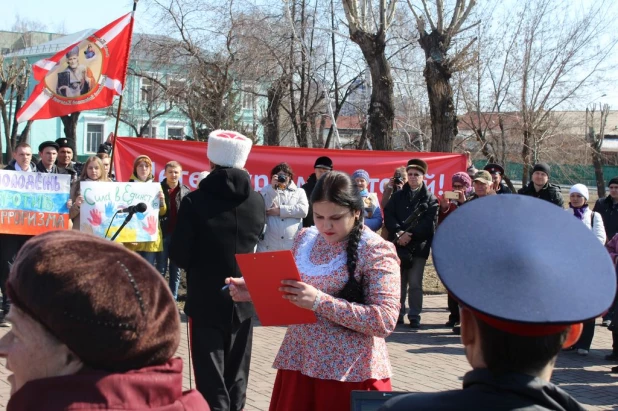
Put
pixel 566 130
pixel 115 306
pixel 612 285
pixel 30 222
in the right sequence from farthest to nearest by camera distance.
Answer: pixel 566 130 < pixel 30 222 < pixel 115 306 < pixel 612 285

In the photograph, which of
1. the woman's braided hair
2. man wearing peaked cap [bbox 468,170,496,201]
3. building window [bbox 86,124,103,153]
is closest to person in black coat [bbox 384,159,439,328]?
man wearing peaked cap [bbox 468,170,496,201]

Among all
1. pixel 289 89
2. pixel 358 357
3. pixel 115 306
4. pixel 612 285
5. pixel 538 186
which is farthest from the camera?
pixel 289 89

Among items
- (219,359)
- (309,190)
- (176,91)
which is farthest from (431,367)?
(176,91)

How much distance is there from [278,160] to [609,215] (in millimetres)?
4882

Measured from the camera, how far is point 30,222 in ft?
29.2

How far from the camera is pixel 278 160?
12.4 meters

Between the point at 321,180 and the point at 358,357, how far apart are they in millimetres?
850

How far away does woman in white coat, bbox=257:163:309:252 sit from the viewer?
9.87 meters

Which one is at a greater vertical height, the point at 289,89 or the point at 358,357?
the point at 289,89

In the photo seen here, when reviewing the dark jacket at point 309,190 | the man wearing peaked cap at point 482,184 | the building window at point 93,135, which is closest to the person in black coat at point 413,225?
the man wearing peaked cap at point 482,184

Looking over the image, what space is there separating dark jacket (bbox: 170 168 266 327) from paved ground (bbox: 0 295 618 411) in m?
1.51

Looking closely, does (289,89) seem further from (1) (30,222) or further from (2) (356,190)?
(2) (356,190)

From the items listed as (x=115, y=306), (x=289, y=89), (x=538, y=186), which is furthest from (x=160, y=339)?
(x=289, y=89)

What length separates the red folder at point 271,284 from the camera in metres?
3.48
